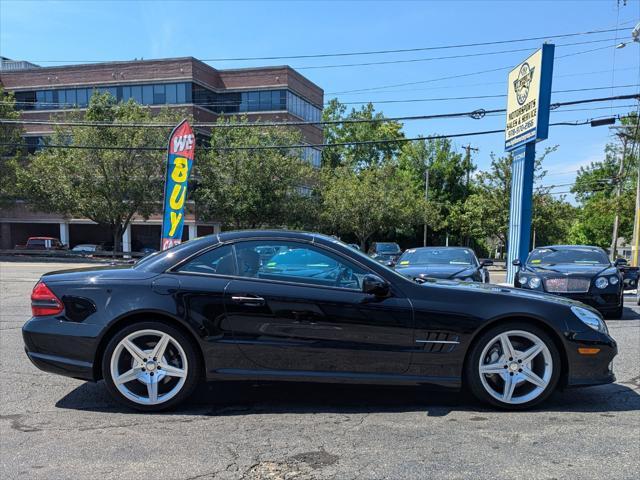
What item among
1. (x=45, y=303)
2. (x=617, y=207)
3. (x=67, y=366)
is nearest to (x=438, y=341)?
(x=67, y=366)

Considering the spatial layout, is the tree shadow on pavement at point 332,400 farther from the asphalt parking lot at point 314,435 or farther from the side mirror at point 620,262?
the side mirror at point 620,262

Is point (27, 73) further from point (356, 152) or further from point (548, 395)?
point (548, 395)

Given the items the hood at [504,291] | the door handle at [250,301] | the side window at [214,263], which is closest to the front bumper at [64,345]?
the side window at [214,263]

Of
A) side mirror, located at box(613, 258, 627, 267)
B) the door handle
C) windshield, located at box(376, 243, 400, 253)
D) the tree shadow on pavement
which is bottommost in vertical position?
windshield, located at box(376, 243, 400, 253)

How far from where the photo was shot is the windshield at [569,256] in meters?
9.96

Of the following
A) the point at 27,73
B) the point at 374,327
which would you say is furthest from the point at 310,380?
the point at 27,73

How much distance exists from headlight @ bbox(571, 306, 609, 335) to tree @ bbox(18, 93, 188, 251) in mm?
30273

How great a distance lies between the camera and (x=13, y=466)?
10.3 ft

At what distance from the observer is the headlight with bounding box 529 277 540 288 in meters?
9.14

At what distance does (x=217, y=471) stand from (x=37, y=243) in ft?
131

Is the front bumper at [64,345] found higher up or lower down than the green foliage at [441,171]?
lower down

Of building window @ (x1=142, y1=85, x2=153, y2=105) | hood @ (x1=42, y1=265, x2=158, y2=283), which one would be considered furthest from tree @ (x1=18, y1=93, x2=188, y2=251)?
hood @ (x1=42, y1=265, x2=158, y2=283)

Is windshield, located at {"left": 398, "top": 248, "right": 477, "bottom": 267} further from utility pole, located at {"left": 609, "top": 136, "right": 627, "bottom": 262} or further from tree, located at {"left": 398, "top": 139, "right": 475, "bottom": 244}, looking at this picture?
tree, located at {"left": 398, "top": 139, "right": 475, "bottom": 244}

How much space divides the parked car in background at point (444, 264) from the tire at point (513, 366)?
13.9 ft
